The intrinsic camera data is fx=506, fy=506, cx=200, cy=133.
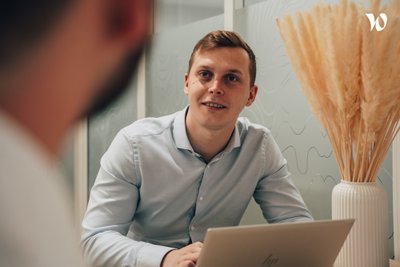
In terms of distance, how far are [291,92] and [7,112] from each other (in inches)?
75.2

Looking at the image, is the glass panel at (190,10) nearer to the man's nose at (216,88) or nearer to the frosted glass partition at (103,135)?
the frosted glass partition at (103,135)

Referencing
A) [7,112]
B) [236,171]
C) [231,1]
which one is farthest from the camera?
[231,1]

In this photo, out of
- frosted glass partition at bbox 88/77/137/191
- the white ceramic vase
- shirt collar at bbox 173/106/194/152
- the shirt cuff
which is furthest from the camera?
frosted glass partition at bbox 88/77/137/191

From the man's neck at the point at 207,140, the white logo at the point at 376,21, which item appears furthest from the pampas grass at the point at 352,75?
the man's neck at the point at 207,140

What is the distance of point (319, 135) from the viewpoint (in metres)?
1.90

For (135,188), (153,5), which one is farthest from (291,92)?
(153,5)

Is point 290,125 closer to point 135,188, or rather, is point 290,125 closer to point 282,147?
point 282,147

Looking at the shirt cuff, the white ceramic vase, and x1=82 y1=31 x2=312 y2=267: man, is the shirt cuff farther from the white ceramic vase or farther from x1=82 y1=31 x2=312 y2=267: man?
the white ceramic vase

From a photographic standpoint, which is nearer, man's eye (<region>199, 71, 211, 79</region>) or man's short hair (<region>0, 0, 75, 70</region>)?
man's short hair (<region>0, 0, 75, 70</region>)

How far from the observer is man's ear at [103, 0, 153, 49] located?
7.2 inches

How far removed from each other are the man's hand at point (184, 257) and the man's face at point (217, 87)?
50 centimetres

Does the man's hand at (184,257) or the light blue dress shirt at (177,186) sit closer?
the man's hand at (184,257)

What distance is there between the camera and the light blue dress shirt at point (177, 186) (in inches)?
59.7

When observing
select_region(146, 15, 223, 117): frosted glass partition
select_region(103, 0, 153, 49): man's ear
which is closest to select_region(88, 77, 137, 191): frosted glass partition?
select_region(146, 15, 223, 117): frosted glass partition
